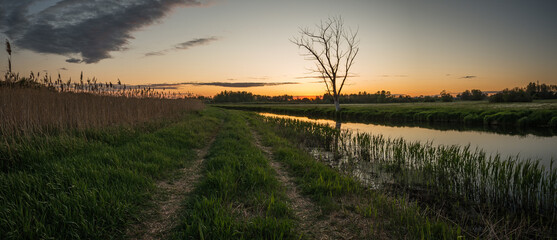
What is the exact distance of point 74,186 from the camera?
4.17 metres

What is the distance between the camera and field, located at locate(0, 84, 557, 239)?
141 inches

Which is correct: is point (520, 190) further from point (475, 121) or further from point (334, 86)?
point (334, 86)

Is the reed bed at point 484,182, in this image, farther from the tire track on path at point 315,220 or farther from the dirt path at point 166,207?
the dirt path at point 166,207

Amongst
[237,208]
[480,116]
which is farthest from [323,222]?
[480,116]

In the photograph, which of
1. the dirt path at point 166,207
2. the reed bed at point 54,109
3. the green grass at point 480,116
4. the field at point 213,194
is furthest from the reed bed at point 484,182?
the green grass at point 480,116

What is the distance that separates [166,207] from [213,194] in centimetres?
89

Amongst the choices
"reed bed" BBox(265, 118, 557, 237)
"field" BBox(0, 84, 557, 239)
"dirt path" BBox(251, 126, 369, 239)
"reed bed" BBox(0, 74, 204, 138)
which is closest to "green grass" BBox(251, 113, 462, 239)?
Answer: "field" BBox(0, 84, 557, 239)

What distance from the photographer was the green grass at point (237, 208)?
346 centimetres

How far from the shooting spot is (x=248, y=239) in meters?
3.39

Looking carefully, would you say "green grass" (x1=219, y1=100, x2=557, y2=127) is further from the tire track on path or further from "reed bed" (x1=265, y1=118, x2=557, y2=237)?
the tire track on path

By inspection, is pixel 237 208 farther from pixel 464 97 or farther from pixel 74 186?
pixel 464 97

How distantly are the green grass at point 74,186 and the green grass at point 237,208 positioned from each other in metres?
1.03

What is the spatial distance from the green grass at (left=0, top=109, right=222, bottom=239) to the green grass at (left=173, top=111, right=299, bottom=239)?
3.39ft

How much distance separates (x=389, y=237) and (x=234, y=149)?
634 cm
